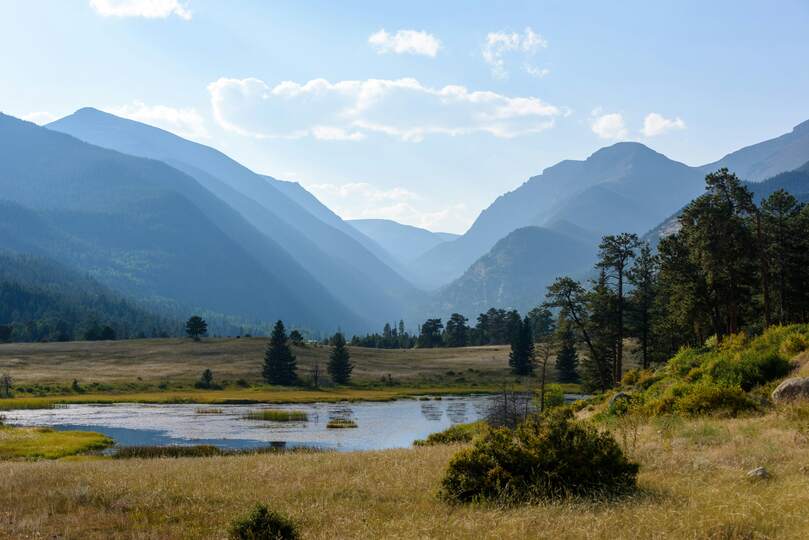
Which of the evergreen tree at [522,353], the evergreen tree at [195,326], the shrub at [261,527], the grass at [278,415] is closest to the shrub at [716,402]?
the shrub at [261,527]

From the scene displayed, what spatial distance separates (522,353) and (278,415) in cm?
7965

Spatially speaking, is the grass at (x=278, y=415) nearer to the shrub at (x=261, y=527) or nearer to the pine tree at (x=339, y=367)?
the pine tree at (x=339, y=367)

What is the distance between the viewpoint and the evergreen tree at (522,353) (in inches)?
5733

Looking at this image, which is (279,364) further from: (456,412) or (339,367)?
(456,412)

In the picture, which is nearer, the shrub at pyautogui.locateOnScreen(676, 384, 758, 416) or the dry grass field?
the shrub at pyautogui.locateOnScreen(676, 384, 758, 416)

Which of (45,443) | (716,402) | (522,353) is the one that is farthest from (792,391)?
(522,353)

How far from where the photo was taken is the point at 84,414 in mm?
80000

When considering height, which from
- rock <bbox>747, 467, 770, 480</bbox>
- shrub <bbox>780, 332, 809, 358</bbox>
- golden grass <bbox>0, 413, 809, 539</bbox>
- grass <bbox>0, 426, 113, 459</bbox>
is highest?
shrub <bbox>780, 332, 809, 358</bbox>

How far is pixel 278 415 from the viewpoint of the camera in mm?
79688

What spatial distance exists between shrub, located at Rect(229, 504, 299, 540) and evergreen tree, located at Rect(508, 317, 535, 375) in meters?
Result: 137

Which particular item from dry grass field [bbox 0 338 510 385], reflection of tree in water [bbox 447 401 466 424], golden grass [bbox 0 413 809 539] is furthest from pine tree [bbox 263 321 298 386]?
golden grass [bbox 0 413 809 539]

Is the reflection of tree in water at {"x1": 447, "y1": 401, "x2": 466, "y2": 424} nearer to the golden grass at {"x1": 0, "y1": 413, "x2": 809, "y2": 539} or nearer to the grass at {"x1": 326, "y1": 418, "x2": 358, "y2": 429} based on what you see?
the grass at {"x1": 326, "y1": 418, "x2": 358, "y2": 429}

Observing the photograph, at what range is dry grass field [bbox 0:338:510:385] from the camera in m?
126

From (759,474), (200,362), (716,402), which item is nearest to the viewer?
(759,474)
